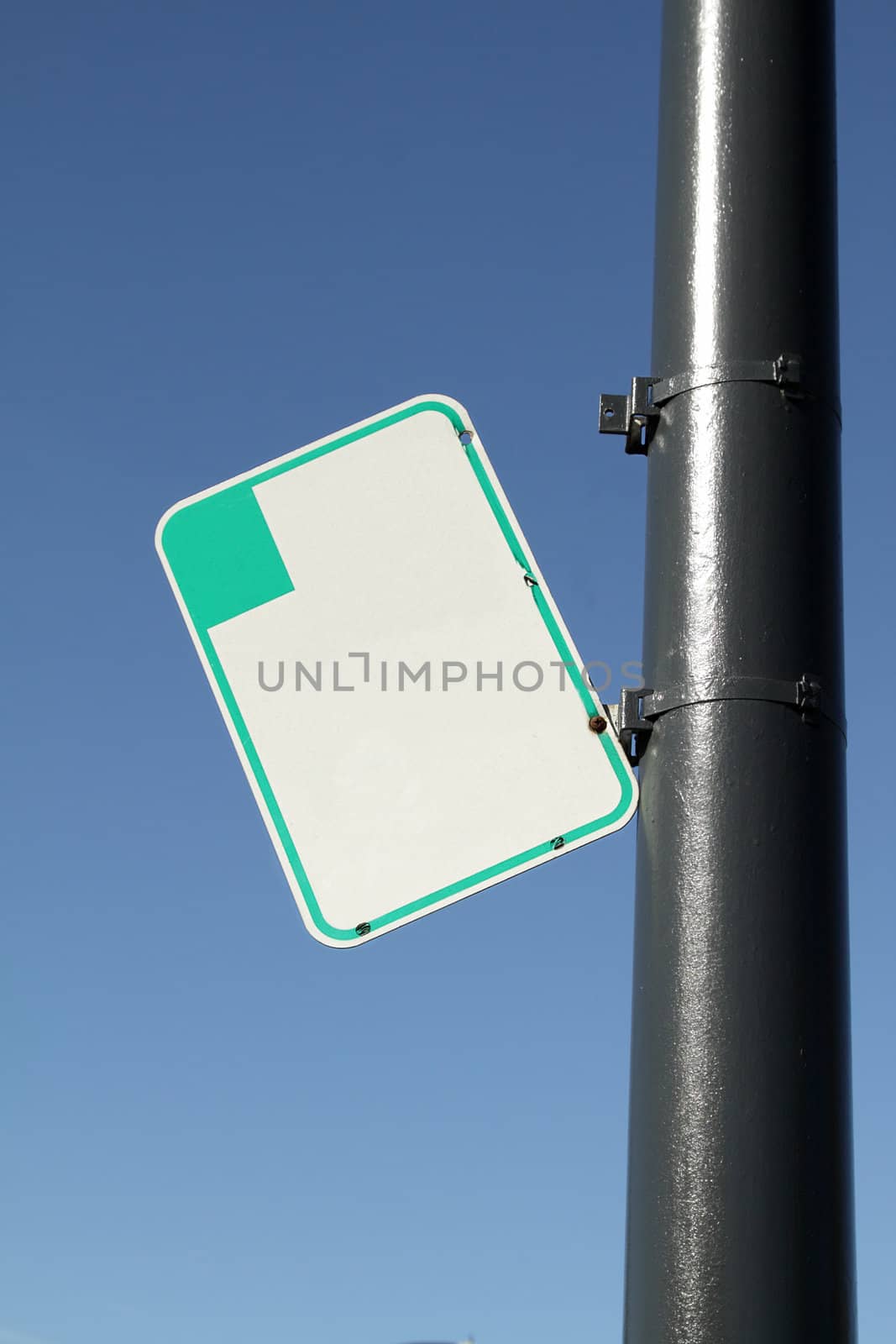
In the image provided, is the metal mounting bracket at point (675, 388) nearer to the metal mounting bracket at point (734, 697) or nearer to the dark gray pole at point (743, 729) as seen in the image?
the dark gray pole at point (743, 729)

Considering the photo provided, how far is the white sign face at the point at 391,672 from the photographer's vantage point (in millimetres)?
2113

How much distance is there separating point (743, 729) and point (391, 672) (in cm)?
48

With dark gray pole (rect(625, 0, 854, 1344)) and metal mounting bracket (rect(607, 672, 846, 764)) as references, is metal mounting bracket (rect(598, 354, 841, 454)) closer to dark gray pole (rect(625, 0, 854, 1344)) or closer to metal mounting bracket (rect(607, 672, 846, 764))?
dark gray pole (rect(625, 0, 854, 1344))

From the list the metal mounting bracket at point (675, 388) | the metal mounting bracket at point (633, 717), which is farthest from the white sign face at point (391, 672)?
the metal mounting bracket at point (675, 388)

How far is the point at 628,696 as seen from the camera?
2.07 m

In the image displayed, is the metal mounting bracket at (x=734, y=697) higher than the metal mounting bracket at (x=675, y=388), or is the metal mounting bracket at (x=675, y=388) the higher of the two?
the metal mounting bracket at (x=675, y=388)

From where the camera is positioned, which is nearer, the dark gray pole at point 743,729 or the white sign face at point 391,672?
the dark gray pole at point 743,729

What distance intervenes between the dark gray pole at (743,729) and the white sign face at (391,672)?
148mm

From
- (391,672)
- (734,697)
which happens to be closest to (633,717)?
(734,697)

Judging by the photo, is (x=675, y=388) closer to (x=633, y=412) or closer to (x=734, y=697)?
(x=633, y=412)

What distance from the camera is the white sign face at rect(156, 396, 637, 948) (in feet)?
6.93

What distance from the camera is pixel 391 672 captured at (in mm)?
2193

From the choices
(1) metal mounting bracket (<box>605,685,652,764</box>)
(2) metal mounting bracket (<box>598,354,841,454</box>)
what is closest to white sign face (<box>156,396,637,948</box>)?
(1) metal mounting bracket (<box>605,685,652,764</box>)

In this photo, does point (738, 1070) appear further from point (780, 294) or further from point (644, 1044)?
point (780, 294)
